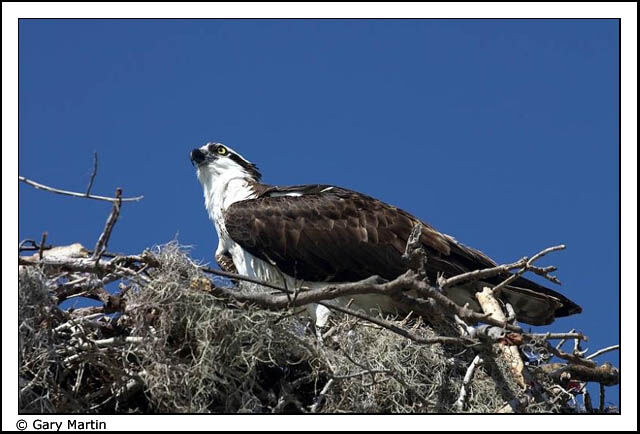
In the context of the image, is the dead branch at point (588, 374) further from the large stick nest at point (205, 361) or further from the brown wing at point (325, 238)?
the brown wing at point (325, 238)

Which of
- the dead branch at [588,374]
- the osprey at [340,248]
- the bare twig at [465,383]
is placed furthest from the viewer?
the osprey at [340,248]

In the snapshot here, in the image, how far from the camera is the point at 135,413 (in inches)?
285

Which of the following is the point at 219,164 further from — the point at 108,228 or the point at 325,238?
the point at 108,228

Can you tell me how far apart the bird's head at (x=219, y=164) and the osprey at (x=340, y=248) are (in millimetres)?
620

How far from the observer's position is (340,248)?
9.05 m

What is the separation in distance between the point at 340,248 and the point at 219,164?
1.60 metres

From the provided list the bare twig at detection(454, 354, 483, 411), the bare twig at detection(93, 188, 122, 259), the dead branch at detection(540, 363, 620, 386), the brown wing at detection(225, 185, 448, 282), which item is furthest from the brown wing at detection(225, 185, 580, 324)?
the bare twig at detection(93, 188, 122, 259)

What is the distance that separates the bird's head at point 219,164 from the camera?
10.0 m

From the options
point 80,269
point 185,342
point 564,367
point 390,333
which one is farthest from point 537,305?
point 80,269

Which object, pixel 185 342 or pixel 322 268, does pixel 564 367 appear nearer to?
pixel 322 268

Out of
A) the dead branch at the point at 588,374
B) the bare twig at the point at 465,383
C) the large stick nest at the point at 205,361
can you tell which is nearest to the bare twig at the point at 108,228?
the large stick nest at the point at 205,361

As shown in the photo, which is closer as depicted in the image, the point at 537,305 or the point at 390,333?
the point at 390,333

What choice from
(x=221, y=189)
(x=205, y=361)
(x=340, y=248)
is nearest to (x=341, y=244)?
(x=340, y=248)

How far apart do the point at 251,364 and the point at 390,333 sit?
1.09 metres
